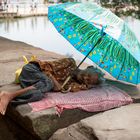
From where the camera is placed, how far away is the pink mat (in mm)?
3289

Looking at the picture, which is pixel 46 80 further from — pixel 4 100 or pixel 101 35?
pixel 101 35

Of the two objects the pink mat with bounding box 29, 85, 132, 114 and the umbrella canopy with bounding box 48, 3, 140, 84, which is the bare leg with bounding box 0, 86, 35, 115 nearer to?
the pink mat with bounding box 29, 85, 132, 114

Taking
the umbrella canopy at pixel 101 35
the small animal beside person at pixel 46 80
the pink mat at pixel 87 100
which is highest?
the umbrella canopy at pixel 101 35

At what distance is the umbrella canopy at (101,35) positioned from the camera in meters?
3.44

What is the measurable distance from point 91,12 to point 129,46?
0.54 metres

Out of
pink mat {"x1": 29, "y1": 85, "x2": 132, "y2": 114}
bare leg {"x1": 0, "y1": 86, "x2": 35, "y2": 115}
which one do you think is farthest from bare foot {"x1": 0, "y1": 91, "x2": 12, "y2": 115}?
pink mat {"x1": 29, "y1": 85, "x2": 132, "y2": 114}

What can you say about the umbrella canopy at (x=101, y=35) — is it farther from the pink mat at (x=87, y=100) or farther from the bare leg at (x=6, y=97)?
the bare leg at (x=6, y=97)

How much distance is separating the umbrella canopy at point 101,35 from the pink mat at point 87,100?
29cm

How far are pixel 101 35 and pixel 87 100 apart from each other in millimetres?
640

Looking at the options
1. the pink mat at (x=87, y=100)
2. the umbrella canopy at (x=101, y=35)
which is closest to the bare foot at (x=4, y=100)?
the pink mat at (x=87, y=100)

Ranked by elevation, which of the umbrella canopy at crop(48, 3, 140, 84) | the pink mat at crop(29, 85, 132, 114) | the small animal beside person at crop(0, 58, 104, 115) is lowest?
the pink mat at crop(29, 85, 132, 114)

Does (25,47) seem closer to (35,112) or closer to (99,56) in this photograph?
(99,56)

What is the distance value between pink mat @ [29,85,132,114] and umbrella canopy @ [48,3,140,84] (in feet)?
0.96

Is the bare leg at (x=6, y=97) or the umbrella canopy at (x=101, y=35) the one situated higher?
the umbrella canopy at (x=101, y=35)
